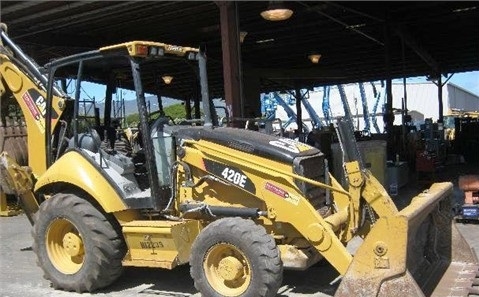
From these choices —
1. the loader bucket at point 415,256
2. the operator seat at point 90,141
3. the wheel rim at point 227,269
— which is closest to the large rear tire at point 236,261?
the wheel rim at point 227,269

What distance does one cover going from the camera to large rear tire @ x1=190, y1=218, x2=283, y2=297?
491cm

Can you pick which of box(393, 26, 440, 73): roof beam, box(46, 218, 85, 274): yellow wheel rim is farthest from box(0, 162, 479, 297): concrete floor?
box(393, 26, 440, 73): roof beam

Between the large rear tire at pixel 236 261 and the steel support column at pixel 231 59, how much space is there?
13.6ft

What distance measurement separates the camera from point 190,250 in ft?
17.9

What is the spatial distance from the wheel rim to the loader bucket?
0.95 metres

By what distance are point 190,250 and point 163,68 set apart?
2.30 metres

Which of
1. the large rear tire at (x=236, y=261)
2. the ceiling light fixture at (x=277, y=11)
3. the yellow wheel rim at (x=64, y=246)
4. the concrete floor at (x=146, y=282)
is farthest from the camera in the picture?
the ceiling light fixture at (x=277, y=11)

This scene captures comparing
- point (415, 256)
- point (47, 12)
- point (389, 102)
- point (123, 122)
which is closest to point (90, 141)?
point (123, 122)

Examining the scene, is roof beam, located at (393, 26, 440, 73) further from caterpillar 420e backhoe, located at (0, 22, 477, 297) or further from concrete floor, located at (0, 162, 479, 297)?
caterpillar 420e backhoe, located at (0, 22, 477, 297)

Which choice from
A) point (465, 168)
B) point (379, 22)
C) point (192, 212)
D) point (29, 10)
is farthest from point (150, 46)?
point (465, 168)

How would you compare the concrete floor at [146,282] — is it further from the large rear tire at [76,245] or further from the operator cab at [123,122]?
the operator cab at [123,122]


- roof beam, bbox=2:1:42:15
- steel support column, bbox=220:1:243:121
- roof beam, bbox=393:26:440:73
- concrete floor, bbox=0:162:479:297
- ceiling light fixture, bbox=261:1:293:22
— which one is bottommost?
concrete floor, bbox=0:162:479:297

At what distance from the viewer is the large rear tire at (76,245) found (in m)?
5.86

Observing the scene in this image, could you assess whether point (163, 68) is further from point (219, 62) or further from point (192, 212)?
point (219, 62)
